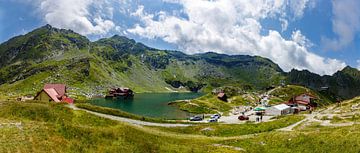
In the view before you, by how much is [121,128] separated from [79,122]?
1006cm

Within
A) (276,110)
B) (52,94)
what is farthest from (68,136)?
(276,110)

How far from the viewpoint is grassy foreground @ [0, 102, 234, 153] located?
37.3 meters

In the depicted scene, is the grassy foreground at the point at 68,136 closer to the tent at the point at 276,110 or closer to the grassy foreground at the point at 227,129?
the grassy foreground at the point at 227,129

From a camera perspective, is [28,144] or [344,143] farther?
[344,143]

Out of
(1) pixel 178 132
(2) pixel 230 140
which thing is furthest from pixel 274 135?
(1) pixel 178 132

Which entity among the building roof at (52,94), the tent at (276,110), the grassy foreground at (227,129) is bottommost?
the grassy foreground at (227,129)

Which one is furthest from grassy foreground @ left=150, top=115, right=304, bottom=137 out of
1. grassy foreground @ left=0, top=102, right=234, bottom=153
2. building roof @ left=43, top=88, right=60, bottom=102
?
building roof @ left=43, top=88, right=60, bottom=102

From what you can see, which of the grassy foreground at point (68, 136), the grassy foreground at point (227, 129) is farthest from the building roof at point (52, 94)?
the grassy foreground at point (227, 129)

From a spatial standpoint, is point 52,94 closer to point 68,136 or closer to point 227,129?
point 227,129

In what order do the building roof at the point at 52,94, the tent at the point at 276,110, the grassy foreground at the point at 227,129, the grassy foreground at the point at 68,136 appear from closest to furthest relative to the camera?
1. the grassy foreground at the point at 68,136
2. the grassy foreground at the point at 227,129
3. the building roof at the point at 52,94
4. the tent at the point at 276,110

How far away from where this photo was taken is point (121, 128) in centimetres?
5406

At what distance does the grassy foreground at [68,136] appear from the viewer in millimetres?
37344

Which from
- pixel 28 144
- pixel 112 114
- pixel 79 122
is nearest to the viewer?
pixel 28 144

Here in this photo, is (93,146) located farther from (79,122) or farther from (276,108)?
(276,108)
